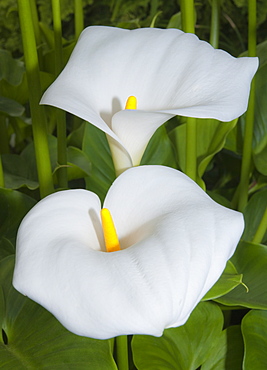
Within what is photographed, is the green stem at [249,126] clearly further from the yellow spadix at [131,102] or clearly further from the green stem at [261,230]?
the yellow spadix at [131,102]

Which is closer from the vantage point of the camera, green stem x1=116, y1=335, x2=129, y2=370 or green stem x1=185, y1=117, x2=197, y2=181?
green stem x1=116, y1=335, x2=129, y2=370

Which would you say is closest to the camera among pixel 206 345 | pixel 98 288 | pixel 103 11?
pixel 98 288

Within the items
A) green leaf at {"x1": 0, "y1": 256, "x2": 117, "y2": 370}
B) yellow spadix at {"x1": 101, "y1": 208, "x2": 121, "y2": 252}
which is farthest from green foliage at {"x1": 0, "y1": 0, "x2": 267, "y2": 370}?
yellow spadix at {"x1": 101, "y1": 208, "x2": 121, "y2": 252}

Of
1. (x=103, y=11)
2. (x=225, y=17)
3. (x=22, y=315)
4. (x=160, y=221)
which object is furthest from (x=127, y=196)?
(x=103, y=11)

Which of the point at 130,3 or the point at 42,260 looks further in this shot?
the point at 130,3

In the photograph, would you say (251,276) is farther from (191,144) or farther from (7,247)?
(7,247)

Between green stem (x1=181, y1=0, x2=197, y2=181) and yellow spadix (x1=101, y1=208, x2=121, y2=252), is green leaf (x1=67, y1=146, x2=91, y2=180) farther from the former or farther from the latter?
yellow spadix (x1=101, y1=208, x2=121, y2=252)

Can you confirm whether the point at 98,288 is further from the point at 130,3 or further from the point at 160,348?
the point at 130,3
